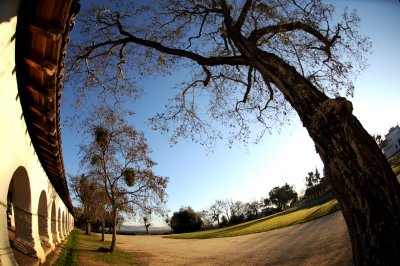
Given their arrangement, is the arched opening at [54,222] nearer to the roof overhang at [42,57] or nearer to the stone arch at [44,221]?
the stone arch at [44,221]

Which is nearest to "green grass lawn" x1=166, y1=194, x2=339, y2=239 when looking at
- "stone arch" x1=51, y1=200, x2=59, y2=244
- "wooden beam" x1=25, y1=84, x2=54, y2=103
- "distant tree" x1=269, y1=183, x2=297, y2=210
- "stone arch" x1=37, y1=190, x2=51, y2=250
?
"stone arch" x1=51, y1=200, x2=59, y2=244

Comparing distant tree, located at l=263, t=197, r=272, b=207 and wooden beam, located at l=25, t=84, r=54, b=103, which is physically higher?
wooden beam, located at l=25, t=84, r=54, b=103

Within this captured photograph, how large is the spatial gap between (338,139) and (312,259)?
10130 mm

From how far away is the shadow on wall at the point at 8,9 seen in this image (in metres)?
3.57

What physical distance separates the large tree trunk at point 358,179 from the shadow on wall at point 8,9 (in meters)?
4.12

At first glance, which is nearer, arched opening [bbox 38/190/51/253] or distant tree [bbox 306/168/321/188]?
arched opening [bbox 38/190/51/253]

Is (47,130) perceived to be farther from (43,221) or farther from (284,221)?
(284,221)

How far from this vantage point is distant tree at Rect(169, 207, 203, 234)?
70625mm

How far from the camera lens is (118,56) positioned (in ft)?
29.1

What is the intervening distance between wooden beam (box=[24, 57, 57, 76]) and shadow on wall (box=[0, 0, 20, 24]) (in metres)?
0.67

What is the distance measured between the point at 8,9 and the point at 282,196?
9537 cm

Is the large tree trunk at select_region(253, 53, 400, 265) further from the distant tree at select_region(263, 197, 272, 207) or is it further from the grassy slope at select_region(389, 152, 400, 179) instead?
the distant tree at select_region(263, 197, 272, 207)

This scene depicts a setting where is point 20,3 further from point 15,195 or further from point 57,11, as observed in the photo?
point 15,195

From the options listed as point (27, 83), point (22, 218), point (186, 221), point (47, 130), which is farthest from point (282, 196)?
point (27, 83)
